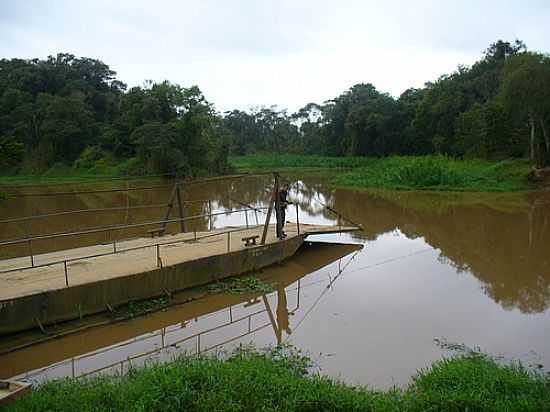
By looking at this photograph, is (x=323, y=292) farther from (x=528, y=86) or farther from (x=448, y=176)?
(x=528, y=86)

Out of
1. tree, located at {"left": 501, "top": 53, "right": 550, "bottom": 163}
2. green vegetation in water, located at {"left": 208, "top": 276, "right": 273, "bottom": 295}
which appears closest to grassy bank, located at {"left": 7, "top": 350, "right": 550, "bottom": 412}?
green vegetation in water, located at {"left": 208, "top": 276, "right": 273, "bottom": 295}

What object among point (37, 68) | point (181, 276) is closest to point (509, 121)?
point (181, 276)

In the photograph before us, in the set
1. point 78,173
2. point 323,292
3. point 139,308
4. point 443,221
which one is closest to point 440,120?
point 443,221

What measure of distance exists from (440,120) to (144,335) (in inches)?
1666

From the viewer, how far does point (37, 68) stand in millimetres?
54812

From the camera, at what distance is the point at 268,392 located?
507 centimetres

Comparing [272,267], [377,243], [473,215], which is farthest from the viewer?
[473,215]

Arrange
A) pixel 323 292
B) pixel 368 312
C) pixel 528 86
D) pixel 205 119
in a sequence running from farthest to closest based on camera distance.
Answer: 1. pixel 205 119
2. pixel 528 86
3. pixel 323 292
4. pixel 368 312

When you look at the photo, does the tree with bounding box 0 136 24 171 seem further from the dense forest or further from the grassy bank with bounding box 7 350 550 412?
the dense forest

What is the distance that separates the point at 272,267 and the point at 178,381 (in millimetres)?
6760

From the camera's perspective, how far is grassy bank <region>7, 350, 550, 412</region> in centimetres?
478

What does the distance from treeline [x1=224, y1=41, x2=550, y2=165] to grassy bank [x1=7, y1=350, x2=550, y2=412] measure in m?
28.0

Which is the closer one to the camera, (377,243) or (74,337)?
(74,337)

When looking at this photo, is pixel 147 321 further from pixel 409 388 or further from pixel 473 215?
pixel 473 215
